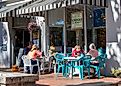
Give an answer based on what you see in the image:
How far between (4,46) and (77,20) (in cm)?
597

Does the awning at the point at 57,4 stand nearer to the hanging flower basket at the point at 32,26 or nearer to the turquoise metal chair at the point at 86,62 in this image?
the turquoise metal chair at the point at 86,62

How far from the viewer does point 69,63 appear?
12.6 m

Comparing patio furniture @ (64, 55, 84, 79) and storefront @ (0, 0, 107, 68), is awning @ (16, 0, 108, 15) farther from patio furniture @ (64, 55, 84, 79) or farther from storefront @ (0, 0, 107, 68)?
patio furniture @ (64, 55, 84, 79)

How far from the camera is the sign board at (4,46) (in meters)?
19.0

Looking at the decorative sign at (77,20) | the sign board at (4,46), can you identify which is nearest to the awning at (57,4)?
the decorative sign at (77,20)

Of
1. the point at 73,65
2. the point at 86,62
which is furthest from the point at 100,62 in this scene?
the point at 73,65

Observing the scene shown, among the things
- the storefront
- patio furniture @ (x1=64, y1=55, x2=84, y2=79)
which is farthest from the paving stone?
the storefront

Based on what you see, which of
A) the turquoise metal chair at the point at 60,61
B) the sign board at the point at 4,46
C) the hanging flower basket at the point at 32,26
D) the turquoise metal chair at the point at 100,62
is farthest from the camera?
the sign board at the point at 4,46

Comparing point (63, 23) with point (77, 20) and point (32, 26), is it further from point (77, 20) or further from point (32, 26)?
point (32, 26)

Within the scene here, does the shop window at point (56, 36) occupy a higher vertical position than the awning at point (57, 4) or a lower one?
lower

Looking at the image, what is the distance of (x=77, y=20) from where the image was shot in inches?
595

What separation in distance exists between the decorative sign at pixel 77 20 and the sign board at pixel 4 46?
5144mm

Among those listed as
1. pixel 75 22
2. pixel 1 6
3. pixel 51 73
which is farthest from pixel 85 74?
pixel 1 6

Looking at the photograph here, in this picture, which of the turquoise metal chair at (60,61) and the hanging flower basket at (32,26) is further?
the hanging flower basket at (32,26)
